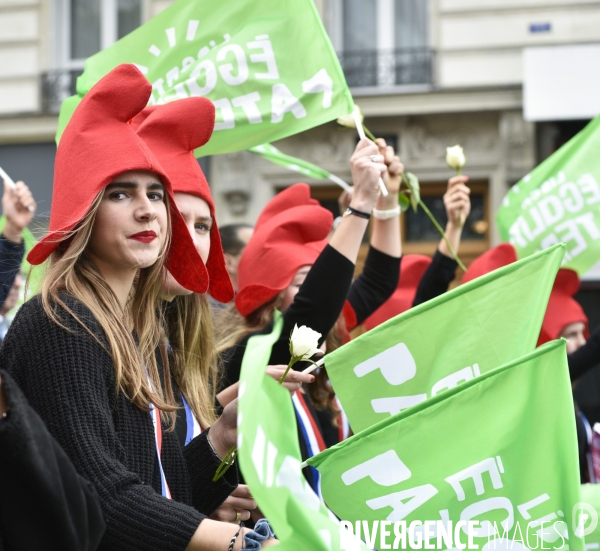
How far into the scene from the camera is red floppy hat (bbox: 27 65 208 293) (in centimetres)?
221

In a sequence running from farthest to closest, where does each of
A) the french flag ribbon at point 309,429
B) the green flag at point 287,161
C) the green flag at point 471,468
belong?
1. the green flag at point 287,161
2. the french flag ribbon at point 309,429
3. the green flag at point 471,468

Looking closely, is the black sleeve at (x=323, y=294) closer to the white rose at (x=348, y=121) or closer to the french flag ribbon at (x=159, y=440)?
the french flag ribbon at (x=159, y=440)

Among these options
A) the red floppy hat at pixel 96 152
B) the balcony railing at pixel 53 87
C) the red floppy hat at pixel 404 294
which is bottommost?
the red floppy hat at pixel 404 294

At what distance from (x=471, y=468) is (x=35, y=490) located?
3.26 feet

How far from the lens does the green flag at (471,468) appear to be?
85.0 inches

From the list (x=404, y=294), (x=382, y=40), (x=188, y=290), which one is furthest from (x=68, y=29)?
(x=188, y=290)

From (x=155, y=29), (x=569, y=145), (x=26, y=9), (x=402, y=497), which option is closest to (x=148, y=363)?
(x=402, y=497)

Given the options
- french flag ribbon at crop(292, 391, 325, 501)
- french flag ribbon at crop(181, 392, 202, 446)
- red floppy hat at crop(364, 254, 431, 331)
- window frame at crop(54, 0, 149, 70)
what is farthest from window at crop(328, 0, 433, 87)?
french flag ribbon at crop(181, 392, 202, 446)

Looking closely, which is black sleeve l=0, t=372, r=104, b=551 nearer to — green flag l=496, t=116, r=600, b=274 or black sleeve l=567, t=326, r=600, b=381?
black sleeve l=567, t=326, r=600, b=381

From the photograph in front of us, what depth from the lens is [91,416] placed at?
1.90 meters

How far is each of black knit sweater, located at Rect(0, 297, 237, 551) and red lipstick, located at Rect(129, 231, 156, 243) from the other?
0.25m

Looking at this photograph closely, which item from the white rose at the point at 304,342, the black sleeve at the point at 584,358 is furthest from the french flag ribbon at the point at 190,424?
the black sleeve at the point at 584,358

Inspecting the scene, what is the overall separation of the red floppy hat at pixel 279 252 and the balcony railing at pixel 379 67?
7253 millimetres

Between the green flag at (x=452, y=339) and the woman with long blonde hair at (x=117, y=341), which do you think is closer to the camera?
the woman with long blonde hair at (x=117, y=341)
